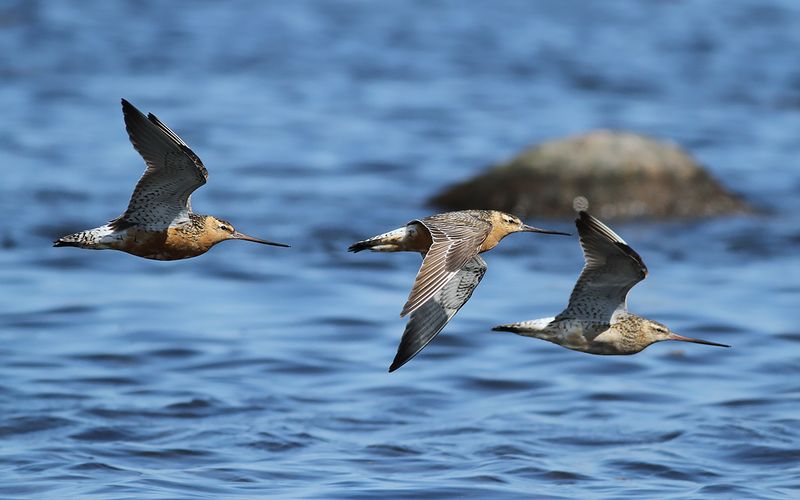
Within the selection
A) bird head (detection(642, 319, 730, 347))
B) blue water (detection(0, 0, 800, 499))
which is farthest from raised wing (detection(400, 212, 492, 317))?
blue water (detection(0, 0, 800, 499))

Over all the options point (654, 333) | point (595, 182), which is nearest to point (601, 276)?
point (654, 333)

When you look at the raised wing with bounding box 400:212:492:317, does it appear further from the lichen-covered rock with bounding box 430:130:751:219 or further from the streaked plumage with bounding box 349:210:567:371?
the lichen-covered rock with bounding box 430:130:751:219

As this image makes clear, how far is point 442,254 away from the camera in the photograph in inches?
311

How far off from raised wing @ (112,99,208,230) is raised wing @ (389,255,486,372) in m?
1.48

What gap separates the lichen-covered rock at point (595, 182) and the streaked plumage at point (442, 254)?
8.28 metres

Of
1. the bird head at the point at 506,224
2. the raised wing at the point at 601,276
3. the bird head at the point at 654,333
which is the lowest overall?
the bird head at the point at 654,333

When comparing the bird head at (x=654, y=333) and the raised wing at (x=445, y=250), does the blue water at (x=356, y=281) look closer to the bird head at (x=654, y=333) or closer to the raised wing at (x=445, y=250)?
the bird head at (x=654, y=333)

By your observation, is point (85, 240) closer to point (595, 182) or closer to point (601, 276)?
point (601, 276)

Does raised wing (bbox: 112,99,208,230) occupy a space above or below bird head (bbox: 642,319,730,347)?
above

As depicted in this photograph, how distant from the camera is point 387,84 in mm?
26469

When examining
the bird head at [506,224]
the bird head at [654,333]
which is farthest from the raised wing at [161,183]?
the bird head at [654,333]

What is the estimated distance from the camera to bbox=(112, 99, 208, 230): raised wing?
25.8 feet

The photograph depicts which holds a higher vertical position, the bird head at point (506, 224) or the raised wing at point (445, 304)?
the bird head at point (506, 224)

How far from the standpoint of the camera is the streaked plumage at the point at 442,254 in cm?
781
